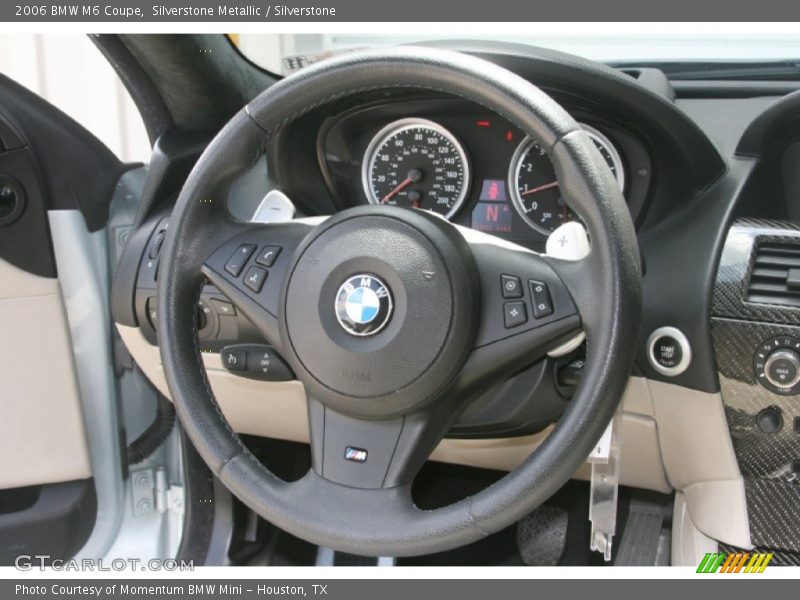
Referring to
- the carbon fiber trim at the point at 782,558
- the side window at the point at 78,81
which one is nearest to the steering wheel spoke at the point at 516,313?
the carbon fiber trim at the point at 782,558

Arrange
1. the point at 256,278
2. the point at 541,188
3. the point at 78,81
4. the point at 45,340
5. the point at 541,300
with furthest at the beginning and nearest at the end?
the point at 78,81
the point at 45,340
the point at 541,188
the point at 256,278
the point at 541,300

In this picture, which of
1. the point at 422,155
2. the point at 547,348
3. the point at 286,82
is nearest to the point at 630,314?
the point at 547,348

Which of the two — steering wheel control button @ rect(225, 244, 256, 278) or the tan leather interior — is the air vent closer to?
steering wheel control button @ rect(225, 244, 256, 278)

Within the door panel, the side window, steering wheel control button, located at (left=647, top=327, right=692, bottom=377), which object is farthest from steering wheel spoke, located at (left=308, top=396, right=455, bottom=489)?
the side window

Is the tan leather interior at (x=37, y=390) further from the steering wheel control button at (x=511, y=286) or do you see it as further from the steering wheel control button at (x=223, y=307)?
the steering wheel control button at (x=511, y=286)

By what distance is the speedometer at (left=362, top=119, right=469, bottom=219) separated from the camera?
1.43 metres

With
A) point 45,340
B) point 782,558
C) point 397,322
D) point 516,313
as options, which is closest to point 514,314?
point 516,313

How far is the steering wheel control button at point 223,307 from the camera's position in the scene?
4.46 feet

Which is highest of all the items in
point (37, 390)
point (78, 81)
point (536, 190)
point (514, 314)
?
point (78, 81)

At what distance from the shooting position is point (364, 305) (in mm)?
979

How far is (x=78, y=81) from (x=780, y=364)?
181cm

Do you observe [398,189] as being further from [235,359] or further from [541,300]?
[541,300]

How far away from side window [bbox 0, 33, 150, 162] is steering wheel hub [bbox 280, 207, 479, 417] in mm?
1141

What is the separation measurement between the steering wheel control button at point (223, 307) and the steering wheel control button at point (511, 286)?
53 cm
